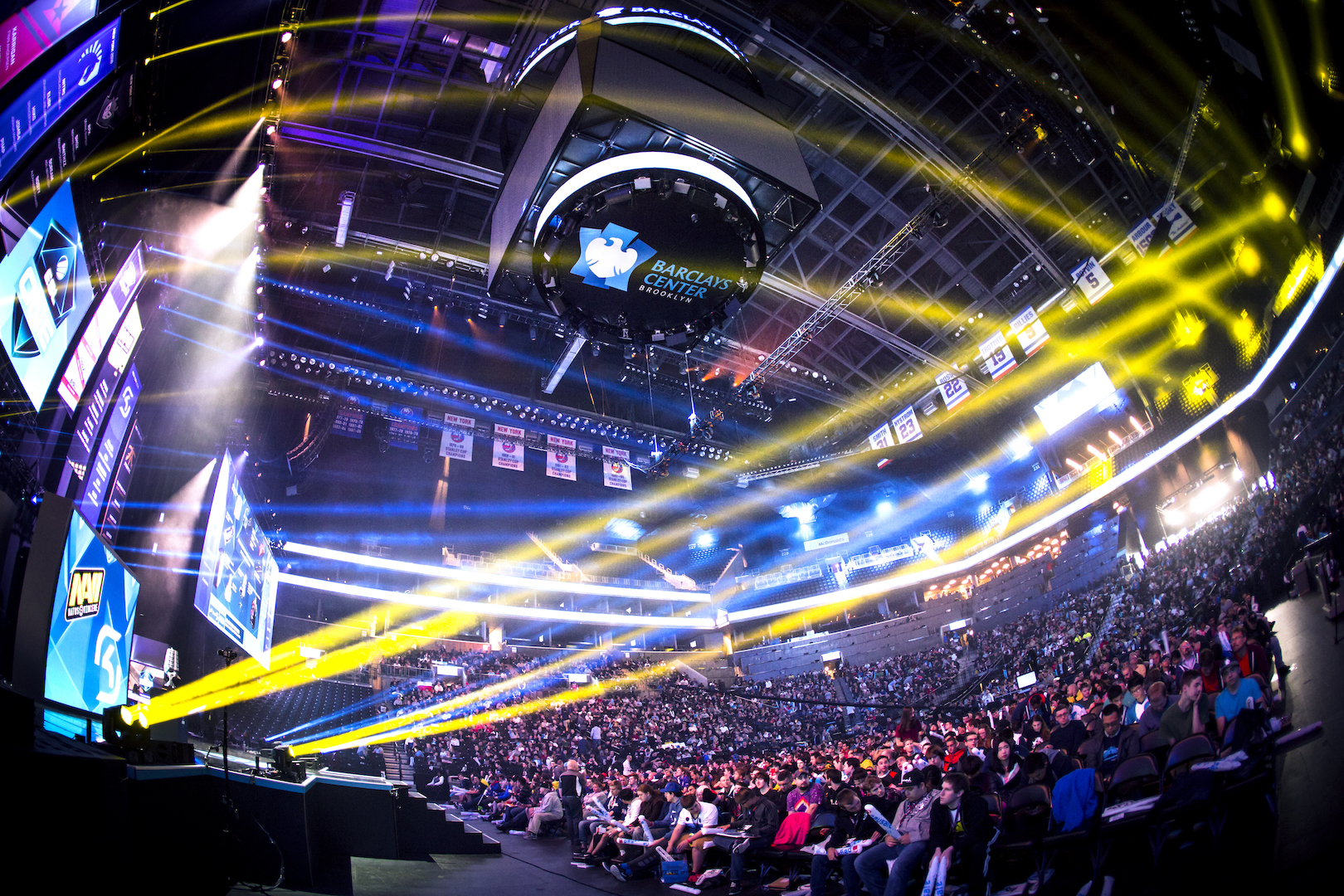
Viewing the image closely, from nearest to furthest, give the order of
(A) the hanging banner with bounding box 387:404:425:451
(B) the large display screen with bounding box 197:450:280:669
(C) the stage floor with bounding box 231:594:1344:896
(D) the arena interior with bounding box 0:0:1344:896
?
(C) the stage floor with bounding box 231:594:1344:896
(D) the arena interior with bounding box 0:0:1344:896
(B) the large display screen with bounding box 197:450:280:669
(A) the hanging banner with bounding box 387:404:425:451

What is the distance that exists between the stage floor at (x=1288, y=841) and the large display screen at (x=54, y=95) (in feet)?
15.0

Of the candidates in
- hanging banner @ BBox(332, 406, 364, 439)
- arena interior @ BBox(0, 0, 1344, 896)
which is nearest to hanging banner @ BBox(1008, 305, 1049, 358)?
arena interior @ BBox(0, 0, 1344, 896)

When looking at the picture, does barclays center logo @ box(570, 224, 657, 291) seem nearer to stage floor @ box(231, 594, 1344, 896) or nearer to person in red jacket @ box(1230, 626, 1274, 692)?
stage floor @ box(231, 594, 1344, 896)

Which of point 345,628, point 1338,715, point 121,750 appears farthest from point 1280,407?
point 345,628

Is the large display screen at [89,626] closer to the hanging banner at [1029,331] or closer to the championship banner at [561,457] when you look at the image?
the championship banner at [561,457]

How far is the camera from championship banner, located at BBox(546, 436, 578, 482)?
1512cm

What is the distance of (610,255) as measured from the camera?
175 inches

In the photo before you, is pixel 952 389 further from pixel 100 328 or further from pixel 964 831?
pixel 100 328

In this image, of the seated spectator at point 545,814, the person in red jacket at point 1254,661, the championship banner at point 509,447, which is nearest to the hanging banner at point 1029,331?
the person in red jacket at point 1254,661

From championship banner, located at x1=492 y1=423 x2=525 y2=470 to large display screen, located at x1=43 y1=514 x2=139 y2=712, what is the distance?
8598 millimetres

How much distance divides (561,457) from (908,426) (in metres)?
8.83

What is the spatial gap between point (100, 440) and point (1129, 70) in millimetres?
14269

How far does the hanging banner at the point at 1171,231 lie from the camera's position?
36.8ft

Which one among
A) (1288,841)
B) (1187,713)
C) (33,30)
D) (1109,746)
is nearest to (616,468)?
(1109,746)
